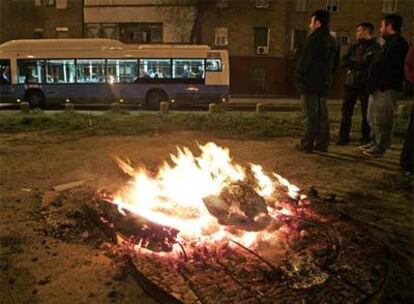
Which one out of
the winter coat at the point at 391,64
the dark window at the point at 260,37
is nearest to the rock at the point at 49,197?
the winter coat at the point at 391,64

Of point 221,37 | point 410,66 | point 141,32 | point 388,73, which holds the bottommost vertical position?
point 388,73

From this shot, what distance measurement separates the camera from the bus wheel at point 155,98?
23.3 metres

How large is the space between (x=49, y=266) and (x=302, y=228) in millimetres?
2390

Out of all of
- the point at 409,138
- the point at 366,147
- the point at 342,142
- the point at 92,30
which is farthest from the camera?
the point at 92,30

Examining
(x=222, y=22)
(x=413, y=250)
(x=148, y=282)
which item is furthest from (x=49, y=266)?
(x=222, y=22)

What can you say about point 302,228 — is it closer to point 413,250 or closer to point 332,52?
point 413,250

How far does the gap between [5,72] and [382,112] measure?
20.3 meters

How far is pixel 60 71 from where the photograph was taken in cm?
2369

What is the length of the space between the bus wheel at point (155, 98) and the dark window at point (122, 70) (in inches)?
43.3

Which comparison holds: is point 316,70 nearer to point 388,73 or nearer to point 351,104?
point 388,73

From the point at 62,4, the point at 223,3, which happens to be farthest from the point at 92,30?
the point at 223,3

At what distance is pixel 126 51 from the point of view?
76.7ft

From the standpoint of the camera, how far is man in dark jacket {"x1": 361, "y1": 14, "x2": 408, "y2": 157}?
8.13 meters

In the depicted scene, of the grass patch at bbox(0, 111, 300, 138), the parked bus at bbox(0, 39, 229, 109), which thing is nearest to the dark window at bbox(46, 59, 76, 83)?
the parked bus at bbox(0, 39, 229, 109)
